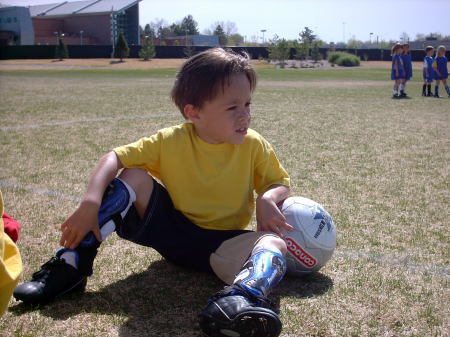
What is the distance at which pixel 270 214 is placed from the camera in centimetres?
250

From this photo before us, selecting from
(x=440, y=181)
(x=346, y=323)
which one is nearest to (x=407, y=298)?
(x=346, y=323)

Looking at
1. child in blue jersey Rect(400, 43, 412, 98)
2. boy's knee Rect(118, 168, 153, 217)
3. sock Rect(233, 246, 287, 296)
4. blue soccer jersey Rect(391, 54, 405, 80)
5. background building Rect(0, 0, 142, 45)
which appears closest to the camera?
sock Rect(233, 246, 287, 296)

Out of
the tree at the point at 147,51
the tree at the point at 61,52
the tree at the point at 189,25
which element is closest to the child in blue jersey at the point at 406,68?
the tree at the point at 147,51

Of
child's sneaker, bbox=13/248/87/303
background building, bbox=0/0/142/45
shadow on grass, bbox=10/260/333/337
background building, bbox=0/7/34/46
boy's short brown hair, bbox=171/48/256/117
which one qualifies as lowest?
shadow on grass, bbox=10/260/333/337

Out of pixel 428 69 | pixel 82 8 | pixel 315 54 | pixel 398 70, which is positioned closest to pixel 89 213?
pixel 398 70

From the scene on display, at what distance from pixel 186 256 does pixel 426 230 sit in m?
1.79

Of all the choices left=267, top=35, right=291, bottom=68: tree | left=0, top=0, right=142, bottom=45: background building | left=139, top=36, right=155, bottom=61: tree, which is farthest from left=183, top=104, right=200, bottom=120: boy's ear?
left=0, top=0, right=142, bottom=45: background building

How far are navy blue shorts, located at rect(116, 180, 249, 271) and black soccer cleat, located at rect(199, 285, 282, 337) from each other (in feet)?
2.18

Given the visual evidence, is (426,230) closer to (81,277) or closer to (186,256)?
(186,256)

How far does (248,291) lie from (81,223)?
80 cm

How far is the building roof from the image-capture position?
76562 millimetres

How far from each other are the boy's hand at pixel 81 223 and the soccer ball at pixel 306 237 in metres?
1.00

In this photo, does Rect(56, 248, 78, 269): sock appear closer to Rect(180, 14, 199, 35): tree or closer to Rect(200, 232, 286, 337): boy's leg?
Rect(200, 232, 286, 337): boy's leg

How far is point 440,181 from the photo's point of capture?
16.5 feet
